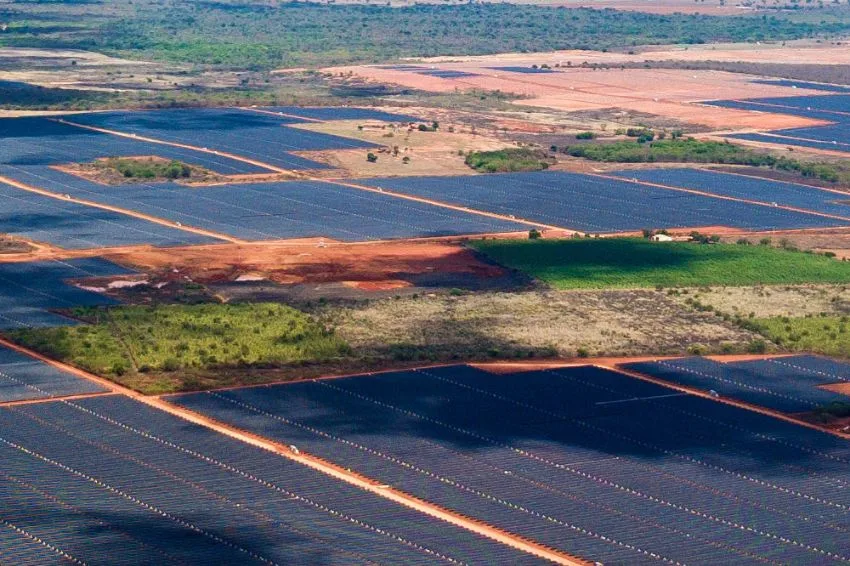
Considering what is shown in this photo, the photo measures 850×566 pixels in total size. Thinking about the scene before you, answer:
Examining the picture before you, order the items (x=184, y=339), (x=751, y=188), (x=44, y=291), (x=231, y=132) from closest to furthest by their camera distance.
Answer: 1. (x=184, y=339)
2. (x=44, y=291)
3. (x=751, y=188)
4. (x=231, y=132)

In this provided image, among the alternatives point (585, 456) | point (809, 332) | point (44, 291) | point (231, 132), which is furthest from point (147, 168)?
point (585, 456)

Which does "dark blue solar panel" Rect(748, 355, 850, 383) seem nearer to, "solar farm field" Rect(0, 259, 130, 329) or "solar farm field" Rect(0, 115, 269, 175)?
"solar farm field" Rect(0, 259, 130, 329)

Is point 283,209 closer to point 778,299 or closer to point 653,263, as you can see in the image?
point 653,263

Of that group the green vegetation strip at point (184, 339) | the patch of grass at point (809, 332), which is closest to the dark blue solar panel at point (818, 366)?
the patch of grass at point (809, 332)

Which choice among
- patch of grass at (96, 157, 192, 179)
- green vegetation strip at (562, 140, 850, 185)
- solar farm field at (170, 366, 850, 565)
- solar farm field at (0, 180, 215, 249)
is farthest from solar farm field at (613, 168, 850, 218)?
solar farm field at (170, 366, 850, 565)

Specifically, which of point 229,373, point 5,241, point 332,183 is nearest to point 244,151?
point 332,183

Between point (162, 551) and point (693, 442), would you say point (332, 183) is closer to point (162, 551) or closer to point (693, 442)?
point (693, 442)
